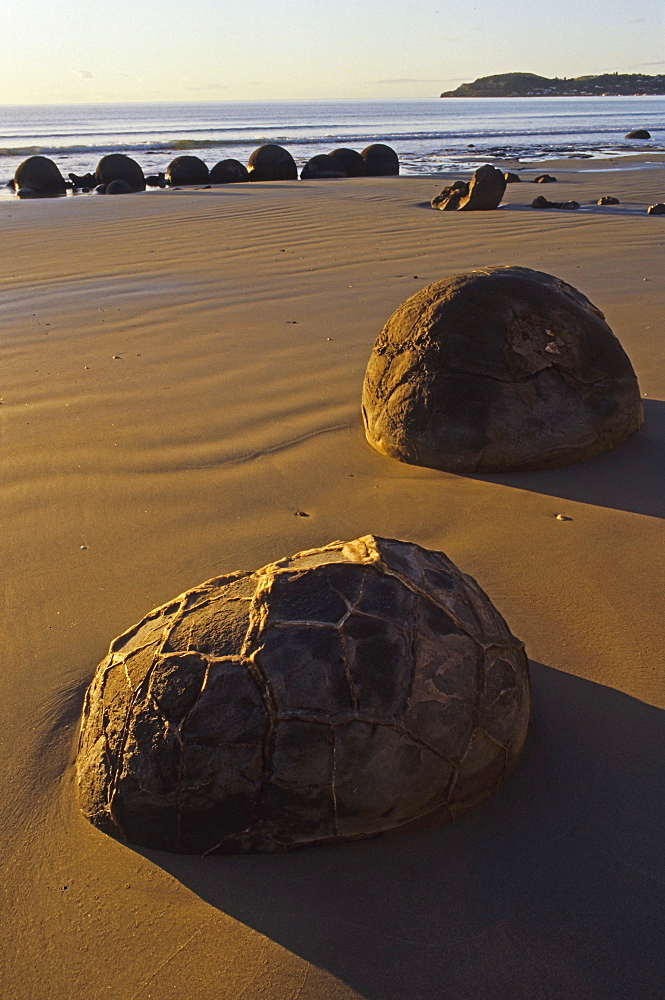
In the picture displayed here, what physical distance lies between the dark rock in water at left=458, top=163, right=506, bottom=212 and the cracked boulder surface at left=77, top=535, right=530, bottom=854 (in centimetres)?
1062

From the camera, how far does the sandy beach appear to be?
5.29 feet

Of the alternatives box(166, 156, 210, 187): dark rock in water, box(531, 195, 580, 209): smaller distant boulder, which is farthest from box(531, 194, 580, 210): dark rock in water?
box(166, 156, 210, 187): dark rock in water

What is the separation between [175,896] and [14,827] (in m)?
0.47

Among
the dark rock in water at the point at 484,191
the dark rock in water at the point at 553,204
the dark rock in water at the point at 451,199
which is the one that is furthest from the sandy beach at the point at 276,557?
the dark rock in water at the point at 451,199

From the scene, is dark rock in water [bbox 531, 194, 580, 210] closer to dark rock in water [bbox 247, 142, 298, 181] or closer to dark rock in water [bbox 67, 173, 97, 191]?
dark rock in water [bbox 247, 142, 298, 181]

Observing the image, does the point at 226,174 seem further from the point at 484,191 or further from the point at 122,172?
the point at 484,191

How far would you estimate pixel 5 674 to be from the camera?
2.39 m

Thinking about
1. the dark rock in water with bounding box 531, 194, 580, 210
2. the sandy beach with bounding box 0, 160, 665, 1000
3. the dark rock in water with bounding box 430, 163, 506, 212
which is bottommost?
the sandy beach with bounding box 0, 160, 665, 1000

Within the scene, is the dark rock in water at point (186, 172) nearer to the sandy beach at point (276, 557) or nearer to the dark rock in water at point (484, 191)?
the dark rock in water at point (484, 191)

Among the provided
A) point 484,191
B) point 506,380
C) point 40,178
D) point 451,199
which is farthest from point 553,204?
point 40,178

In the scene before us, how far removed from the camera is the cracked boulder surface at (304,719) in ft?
5.65

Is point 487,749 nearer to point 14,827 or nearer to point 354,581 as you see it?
point 354,581

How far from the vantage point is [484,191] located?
1140cm

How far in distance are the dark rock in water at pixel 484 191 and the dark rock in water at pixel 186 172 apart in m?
9.59
